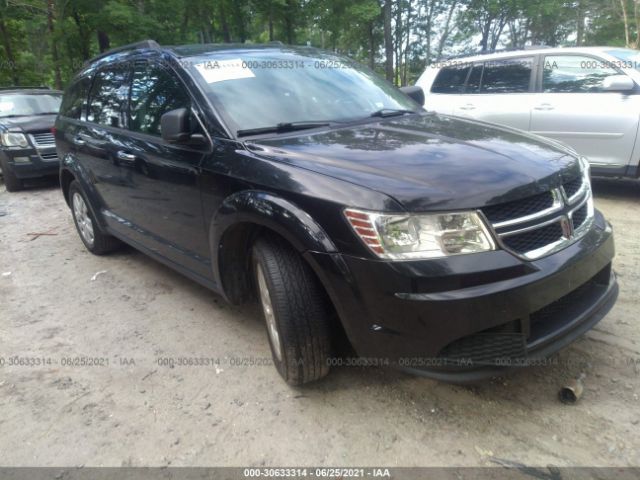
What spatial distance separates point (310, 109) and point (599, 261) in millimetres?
1815

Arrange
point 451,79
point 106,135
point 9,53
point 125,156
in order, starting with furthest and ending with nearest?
1. point 9,53
2. point 451,79
3. point 106,135
4. point 125,156

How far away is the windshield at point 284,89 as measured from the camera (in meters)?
2.87

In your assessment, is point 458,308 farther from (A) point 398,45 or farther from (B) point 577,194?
(A) point 398,45

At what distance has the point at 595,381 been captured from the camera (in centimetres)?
247

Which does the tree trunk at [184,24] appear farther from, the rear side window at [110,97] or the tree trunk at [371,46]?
the rear side window at [110,97]

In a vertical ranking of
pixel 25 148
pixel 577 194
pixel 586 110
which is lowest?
pixel 25 148

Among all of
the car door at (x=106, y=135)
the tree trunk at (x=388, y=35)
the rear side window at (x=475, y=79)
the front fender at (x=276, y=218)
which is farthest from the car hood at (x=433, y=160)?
the tree trunk at (x=388, y=35)

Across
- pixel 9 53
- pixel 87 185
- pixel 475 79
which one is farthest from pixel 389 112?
pixel 9 53

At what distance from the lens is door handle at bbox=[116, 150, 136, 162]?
350 centimetres

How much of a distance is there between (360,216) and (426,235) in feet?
0.91

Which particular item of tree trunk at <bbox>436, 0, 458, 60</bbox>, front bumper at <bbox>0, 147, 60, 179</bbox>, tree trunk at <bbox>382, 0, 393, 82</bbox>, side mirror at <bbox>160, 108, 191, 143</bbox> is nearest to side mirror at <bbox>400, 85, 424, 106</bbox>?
side mirror at <bbox>160, 108, 191, 143</bbox>

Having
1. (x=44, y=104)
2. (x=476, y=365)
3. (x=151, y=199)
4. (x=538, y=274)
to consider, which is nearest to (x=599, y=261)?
(x=538, y=274)

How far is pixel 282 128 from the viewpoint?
2.78 m

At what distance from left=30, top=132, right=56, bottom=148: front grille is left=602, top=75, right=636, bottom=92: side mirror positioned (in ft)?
27.7
